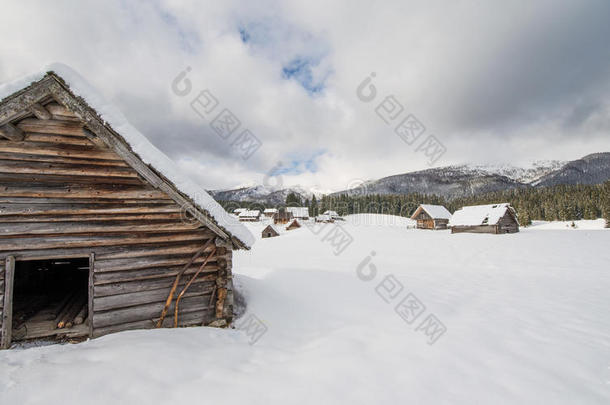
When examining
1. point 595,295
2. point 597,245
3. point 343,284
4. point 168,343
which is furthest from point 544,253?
point 168,343

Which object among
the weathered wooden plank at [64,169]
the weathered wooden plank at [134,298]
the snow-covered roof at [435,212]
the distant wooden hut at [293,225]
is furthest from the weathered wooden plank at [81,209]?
the snow-covered roof at [435,212]

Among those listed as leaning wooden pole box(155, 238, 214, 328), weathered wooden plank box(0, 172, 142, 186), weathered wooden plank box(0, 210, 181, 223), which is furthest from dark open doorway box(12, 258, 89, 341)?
weathered wooden plank box(0, 172, 142, 186)

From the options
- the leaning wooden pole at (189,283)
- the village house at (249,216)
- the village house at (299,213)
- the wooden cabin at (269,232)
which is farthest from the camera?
A: the village house at (249,216)

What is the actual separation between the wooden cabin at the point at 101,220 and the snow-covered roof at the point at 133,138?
2cm

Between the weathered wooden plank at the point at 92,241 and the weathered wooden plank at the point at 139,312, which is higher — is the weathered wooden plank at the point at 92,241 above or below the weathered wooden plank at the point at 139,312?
above

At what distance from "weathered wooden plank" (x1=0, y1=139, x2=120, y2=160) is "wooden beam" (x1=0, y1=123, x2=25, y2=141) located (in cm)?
8

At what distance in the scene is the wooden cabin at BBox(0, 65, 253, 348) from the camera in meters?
4.85

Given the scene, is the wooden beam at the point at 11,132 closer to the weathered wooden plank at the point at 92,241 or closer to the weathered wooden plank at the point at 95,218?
the weathered wooden plank at the point at 95,218

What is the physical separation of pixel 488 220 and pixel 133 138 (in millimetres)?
46978

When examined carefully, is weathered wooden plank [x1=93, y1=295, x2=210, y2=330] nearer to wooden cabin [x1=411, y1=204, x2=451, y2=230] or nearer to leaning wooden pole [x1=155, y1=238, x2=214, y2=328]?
leaning wooden pole [x1=155, y1=238, x2=214, y2=328]

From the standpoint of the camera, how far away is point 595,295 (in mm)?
10156

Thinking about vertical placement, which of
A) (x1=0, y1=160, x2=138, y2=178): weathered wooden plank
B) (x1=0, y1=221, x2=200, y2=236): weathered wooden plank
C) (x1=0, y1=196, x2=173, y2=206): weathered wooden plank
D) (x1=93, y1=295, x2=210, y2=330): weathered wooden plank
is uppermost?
(x1=0, y1=160, x2=138, y2=178): weathered wooden plank

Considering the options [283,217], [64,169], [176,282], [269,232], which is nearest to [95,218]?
[64,169]

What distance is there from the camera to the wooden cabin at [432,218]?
5359cm
